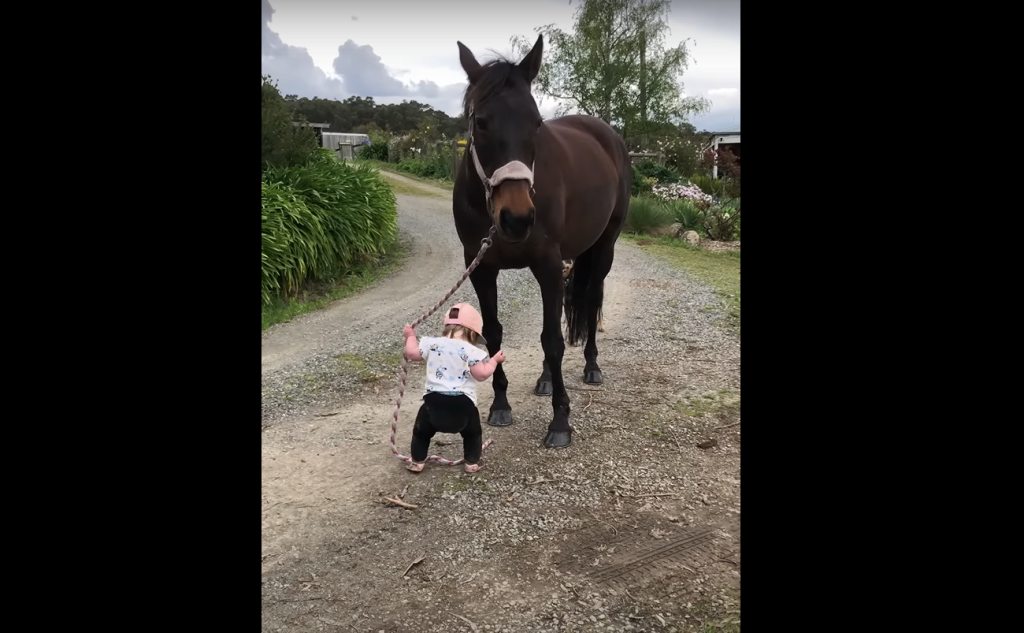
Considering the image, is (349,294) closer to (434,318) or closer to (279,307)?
(279,307)

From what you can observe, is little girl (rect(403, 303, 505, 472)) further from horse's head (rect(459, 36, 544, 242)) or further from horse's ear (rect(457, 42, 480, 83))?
horse's ear (rect(457, 42, 480, 83))

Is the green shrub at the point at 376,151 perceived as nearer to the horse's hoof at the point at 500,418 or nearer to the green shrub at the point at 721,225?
the green shrub at the point at 721,225

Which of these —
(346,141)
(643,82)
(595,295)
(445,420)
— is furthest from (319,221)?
(346,141)

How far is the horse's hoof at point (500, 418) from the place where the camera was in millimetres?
3814

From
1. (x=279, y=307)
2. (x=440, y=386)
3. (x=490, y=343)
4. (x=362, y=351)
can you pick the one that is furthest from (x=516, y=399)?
(x=279, y=307)

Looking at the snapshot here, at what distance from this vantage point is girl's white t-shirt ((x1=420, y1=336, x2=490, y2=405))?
2906 millimetres

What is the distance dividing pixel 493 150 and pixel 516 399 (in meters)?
2.05

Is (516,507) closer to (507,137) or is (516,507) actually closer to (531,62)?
(507,137)

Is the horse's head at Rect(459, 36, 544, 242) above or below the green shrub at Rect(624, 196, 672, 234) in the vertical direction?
below

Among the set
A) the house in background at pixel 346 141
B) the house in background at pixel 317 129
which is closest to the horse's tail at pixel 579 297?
the house in background at pixel 317 129

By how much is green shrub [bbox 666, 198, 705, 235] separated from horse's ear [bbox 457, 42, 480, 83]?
34.4ft

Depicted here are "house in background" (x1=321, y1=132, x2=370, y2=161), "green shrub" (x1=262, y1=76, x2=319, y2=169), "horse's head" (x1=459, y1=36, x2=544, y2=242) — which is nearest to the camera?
"horse's head" (x1=459, y1=36, x2=544, y2=242)

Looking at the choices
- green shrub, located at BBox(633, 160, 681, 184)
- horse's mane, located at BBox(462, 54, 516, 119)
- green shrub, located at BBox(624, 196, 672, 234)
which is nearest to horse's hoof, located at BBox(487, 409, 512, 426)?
horse's mane, located at BBox(462, 54, 516, 119)

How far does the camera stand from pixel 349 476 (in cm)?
321
